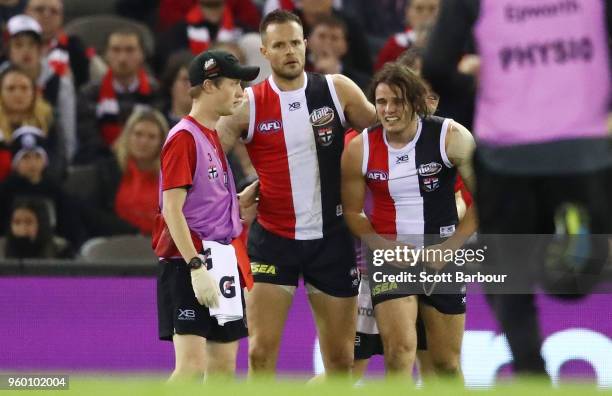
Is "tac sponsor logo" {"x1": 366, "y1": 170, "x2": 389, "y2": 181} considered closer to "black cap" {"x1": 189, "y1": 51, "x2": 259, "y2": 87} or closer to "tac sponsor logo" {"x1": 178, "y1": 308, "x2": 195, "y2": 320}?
"black cap" {"x1": 189, "y1": 51, "x2": 259, "y2": 87}

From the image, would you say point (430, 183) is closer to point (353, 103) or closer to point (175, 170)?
point (353, 103)

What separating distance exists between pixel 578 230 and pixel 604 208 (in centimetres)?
18

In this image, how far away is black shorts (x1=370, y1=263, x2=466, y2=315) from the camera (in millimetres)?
8219

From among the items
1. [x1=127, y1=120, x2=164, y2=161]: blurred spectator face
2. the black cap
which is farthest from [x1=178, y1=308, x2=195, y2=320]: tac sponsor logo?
[x1=127, y1=120, x2=164, y2=161]: blurred spectator face

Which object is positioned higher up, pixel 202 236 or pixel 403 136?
pixel 403 136

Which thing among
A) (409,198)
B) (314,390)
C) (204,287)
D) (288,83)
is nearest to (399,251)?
(409,198)

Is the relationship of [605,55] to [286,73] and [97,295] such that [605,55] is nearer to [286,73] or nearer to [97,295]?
[286,73]

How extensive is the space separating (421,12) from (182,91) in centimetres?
226

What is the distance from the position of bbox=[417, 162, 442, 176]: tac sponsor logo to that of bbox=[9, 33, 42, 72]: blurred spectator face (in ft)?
16.3

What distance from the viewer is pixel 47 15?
12.7m

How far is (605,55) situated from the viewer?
5.25m

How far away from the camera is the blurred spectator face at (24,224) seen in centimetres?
1056

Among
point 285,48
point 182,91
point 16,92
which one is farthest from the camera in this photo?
point 182,91

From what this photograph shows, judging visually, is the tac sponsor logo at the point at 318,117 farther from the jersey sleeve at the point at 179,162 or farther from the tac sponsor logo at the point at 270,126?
the jersey sleeve at the point at 179,162
